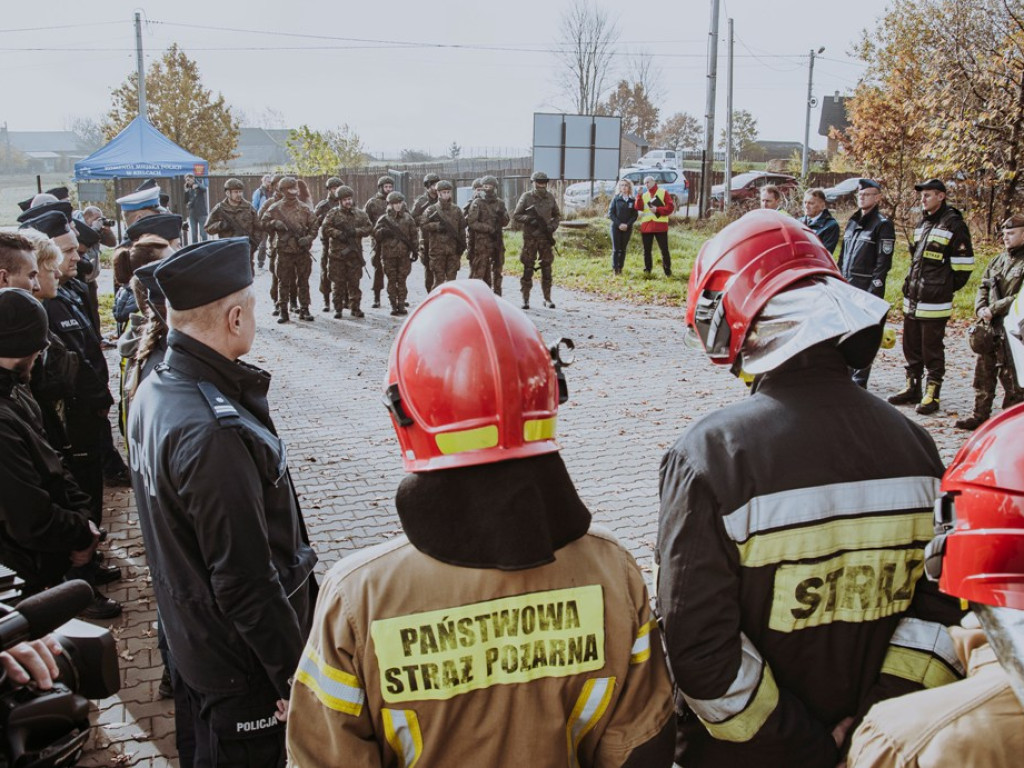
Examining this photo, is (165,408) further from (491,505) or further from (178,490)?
(491,505)

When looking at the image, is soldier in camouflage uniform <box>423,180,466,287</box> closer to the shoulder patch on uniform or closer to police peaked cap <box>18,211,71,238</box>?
police peaked cap <box>18,211,71,238</box>

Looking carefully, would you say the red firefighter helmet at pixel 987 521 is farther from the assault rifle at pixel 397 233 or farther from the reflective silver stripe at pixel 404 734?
the assault rifle at pixel 397 233

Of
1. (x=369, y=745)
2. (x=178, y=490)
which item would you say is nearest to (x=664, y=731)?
(x=369, y=745)

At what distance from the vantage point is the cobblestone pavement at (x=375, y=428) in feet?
14.3

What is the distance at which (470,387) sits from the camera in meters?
1.56

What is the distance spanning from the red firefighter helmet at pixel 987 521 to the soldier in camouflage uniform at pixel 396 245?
Result: 12.6 m

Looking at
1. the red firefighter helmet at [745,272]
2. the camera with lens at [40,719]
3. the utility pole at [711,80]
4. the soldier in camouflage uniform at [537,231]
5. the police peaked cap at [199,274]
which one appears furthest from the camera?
the utility pole at [711,80]

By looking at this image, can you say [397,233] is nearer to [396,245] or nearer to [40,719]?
[396,245]

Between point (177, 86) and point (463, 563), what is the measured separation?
37.4m

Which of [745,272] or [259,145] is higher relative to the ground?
[259,145]

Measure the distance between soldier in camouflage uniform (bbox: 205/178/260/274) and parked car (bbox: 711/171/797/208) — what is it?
18.2 m

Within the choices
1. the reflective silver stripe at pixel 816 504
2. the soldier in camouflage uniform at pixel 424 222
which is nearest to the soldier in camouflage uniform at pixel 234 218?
the soldier in camouflage uniform at pixel 424 222

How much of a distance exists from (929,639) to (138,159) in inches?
844

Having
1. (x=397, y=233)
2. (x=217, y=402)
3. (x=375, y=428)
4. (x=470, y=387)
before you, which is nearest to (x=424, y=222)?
(x=397, y=233)
